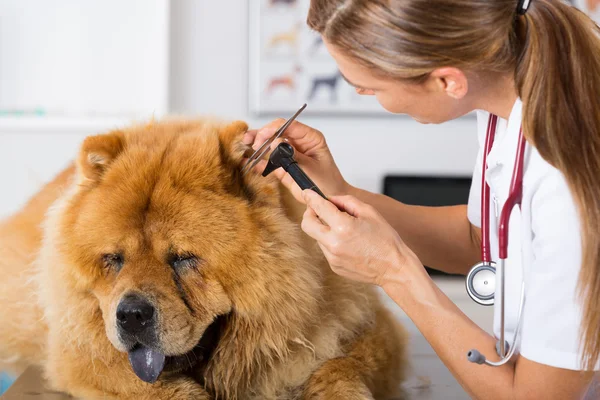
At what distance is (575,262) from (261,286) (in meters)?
0.52

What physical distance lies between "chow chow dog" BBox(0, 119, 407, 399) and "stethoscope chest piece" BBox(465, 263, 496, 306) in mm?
229

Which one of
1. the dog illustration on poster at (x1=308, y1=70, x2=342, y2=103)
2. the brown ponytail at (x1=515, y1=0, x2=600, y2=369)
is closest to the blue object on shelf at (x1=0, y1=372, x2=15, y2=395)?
the brown ponytail at (x1=515, y1=0, x2=600, y2=369)

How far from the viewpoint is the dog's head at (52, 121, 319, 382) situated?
1.17 metres

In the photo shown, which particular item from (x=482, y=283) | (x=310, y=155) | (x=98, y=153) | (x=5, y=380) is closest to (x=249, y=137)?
(x=310, y=155)

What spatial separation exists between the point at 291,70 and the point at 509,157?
3.37 metres

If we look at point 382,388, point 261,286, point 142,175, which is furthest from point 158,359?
point 382,388

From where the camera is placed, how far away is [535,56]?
3.51ft

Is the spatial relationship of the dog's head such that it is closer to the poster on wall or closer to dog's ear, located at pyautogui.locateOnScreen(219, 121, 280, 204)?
dog's ear, located at pyautogui.locateOnScreen(219, 121, 280, 204)

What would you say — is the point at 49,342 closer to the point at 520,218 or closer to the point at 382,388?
the point at 382,388

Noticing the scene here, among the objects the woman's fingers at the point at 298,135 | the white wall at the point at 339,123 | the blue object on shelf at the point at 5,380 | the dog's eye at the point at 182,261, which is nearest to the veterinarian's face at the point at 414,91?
the woman's fingers at the point at 298,135

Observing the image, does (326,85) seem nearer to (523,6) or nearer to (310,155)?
→ (310,155)

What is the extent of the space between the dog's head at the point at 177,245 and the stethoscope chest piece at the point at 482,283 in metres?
0.29

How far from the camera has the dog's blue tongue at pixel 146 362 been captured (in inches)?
48.4

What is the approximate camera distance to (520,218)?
112 centimetres
